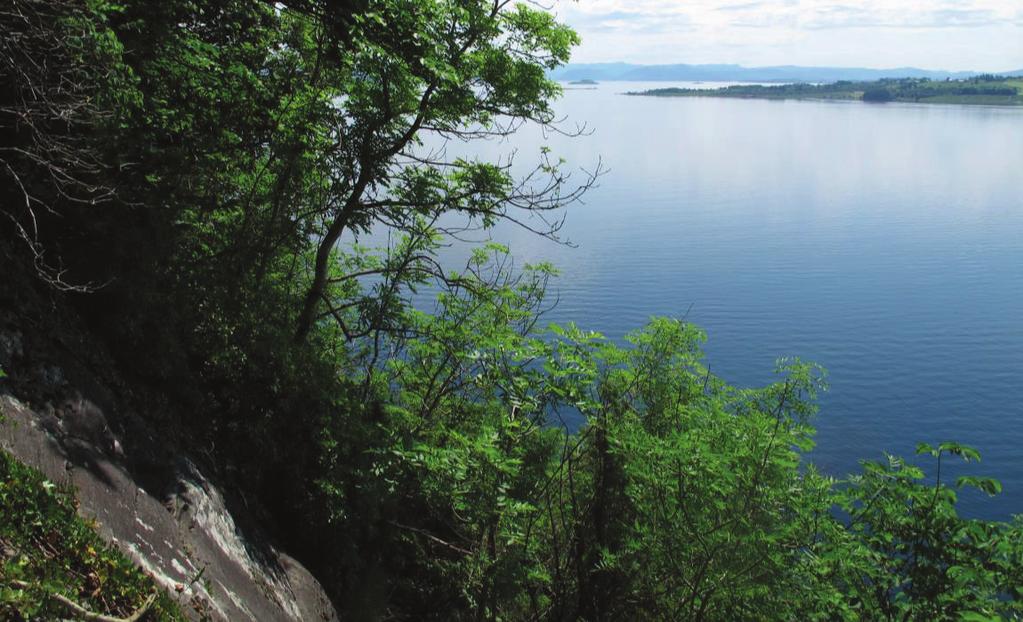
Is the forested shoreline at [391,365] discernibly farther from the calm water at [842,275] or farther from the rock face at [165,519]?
the calm water at [842,275]

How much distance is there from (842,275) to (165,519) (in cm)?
3859

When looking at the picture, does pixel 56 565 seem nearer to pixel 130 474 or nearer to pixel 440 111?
pixel 130 474

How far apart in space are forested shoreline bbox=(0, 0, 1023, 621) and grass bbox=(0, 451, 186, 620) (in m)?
1.62

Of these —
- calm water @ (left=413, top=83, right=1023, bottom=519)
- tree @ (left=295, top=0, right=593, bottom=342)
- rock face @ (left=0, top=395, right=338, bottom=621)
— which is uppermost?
tree @ (left=295, top=0, right=593, bottom=342)

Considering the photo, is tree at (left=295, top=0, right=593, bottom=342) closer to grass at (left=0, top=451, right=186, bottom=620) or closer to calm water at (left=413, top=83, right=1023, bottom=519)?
grass at (left=0, top=451, right=186, bottom=620)

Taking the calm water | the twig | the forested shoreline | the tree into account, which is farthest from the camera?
the calm water

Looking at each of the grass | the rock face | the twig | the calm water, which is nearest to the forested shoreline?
the rock face

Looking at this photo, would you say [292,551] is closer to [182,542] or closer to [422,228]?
[182,542]

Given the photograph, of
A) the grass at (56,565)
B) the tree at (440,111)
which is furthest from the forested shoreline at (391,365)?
the grass at (56,565)

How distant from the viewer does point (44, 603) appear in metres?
4.55

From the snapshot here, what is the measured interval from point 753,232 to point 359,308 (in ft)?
125

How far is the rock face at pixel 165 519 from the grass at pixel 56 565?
1.40ft

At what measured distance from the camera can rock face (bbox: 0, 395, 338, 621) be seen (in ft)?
19.8

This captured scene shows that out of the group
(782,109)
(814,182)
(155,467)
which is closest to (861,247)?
(814,182)
